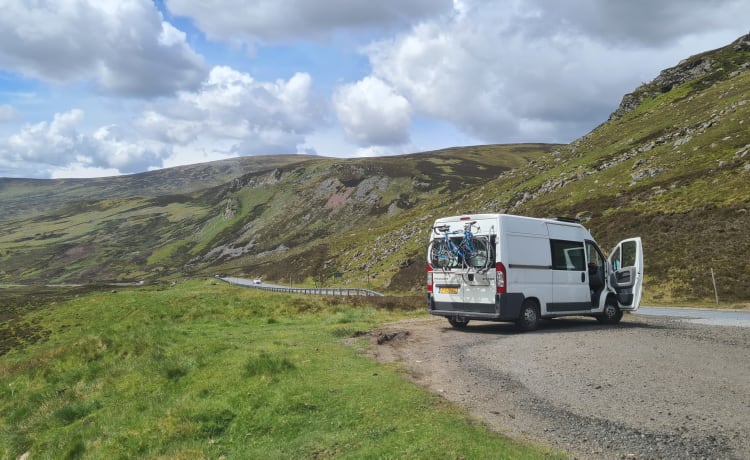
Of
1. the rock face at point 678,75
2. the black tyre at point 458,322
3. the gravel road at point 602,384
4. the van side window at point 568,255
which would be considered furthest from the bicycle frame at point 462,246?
the rock face at point 678,75

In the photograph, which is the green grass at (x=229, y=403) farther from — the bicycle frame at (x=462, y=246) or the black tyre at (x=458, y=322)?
the bicycle frame at (x=462, y=246)

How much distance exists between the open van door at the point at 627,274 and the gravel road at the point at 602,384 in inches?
92.4

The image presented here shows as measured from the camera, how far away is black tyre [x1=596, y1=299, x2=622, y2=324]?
17922mm

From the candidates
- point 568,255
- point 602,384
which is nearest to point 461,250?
point 568,255

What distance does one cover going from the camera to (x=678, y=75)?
9569cm

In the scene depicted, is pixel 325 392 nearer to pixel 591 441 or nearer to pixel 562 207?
pixel 591 441

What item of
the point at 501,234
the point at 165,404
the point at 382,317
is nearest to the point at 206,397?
the point at 165,404

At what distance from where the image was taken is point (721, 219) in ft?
111

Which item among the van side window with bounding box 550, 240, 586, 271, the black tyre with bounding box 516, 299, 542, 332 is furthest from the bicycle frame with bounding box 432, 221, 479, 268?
the van side window with bounding box 550, 240, 586, 271

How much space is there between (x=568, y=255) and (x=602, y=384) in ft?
30.1

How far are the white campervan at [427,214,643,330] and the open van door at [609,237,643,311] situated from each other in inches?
1.3

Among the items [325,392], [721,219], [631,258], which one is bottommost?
[325,392]

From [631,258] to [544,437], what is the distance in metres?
13.8

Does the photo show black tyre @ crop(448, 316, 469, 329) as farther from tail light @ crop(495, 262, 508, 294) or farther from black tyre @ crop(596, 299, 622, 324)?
black tyre @ crop(596, 299, 622, 324)
